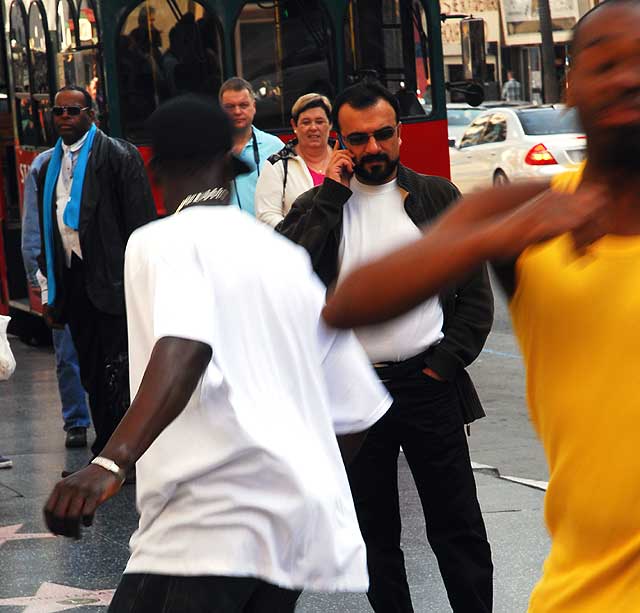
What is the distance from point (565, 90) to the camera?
86.7 inches

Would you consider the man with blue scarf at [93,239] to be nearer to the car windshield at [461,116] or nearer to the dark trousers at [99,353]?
the dark trousers at [99,353]

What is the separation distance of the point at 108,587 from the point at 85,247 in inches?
92.4

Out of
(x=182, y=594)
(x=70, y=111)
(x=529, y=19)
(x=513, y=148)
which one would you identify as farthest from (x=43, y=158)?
(x=529, y=19)

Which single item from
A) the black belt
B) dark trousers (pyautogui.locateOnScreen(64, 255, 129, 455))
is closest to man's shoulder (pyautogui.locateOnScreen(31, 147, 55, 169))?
dark trousers (pyautogui.locateOnScreen(64, 255, 129, 455))

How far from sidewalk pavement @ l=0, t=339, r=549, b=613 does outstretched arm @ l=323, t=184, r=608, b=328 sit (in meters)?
3.85

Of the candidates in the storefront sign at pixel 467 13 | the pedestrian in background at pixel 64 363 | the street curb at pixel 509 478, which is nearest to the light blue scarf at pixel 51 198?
the pedestrian in background at pixel 64 363

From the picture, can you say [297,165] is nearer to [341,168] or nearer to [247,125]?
[247,125]

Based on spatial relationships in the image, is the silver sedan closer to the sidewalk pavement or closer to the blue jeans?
the blue jeans

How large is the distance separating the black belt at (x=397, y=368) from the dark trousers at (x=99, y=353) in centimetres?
319

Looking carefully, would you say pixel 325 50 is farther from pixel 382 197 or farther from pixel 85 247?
pixel 382 197

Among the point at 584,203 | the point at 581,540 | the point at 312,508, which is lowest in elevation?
the point at 312,508

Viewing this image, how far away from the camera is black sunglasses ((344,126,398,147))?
502cm

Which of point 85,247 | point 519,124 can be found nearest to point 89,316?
point 85,247

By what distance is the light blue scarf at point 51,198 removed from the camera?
7.91 metres
